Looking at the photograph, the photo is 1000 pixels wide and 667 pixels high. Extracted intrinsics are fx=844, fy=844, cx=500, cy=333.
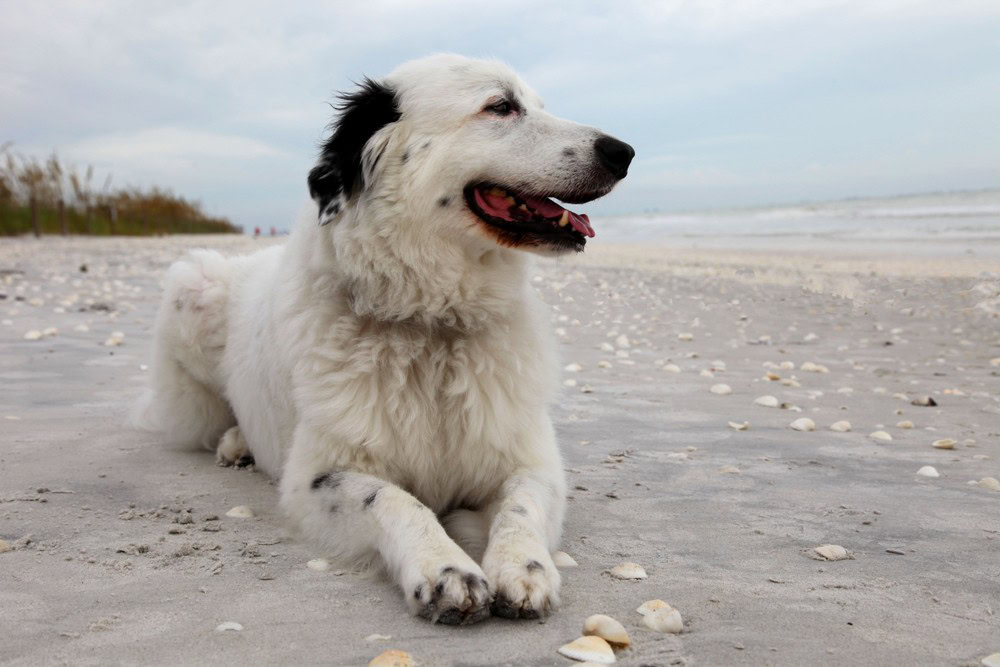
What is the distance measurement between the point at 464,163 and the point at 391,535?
158 cm

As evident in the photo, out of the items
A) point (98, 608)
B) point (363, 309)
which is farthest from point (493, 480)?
point (98, 608)

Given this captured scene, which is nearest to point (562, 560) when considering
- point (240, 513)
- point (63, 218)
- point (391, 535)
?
point (391, 535)

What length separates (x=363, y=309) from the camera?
3365 millimetres

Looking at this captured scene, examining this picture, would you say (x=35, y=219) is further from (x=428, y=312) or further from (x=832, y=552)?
(x=832, y=552)

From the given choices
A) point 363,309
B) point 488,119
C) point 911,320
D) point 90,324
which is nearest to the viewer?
point 363,309

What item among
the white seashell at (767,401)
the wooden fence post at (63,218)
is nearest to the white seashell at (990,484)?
the white seashell at (767,401)

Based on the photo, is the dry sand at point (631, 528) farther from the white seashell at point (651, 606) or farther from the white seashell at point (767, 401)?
the white seashell at point (767, 401)

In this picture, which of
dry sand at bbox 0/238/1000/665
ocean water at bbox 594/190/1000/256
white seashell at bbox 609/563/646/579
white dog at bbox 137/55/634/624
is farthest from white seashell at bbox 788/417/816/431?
ocean water at bbox 594/190/1000/256

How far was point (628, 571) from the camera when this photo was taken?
2797 millimetres

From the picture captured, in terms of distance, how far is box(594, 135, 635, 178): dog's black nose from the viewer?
361 centimetres

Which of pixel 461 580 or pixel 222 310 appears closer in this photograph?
pixel 461 580

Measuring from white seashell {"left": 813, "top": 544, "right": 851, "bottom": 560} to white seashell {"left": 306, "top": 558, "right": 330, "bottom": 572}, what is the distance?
1.73 m

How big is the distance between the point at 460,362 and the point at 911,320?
8.71 m

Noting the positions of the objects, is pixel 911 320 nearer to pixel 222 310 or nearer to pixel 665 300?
pixel 665 300
